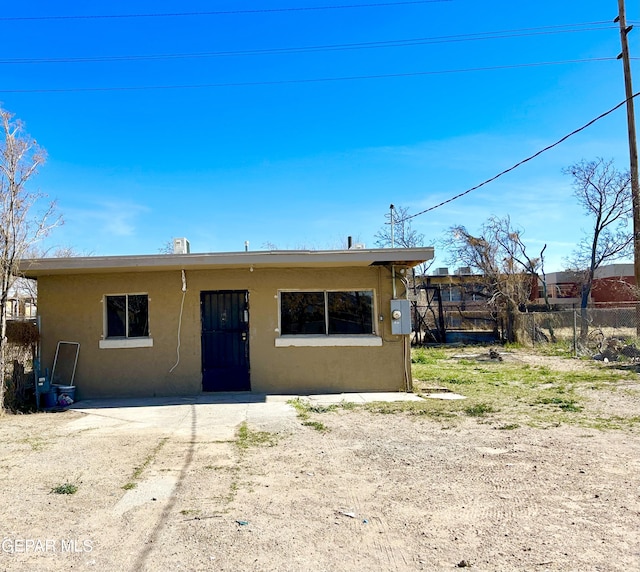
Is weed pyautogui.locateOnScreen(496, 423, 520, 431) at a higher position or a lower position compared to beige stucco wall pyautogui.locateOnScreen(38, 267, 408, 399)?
lower

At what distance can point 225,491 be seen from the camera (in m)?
4.80

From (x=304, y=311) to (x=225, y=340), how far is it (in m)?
1.76

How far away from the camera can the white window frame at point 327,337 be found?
10438 mm

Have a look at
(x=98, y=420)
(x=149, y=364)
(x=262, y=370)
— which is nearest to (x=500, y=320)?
(x=262, y=370)

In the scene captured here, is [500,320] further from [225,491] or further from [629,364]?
[225,491]

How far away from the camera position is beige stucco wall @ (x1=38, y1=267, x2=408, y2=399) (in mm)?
10477

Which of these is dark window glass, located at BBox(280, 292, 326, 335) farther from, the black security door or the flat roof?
the flat roof

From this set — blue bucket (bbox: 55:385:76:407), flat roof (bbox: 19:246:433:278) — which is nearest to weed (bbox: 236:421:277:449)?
flat roof (bbox: 19:246:433:278)

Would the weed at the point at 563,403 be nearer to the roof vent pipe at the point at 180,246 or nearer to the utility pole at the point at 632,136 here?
the roof vent pipe at the point at 180,246

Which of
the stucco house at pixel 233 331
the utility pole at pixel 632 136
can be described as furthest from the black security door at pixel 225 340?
the utility pole at pixel 632 136

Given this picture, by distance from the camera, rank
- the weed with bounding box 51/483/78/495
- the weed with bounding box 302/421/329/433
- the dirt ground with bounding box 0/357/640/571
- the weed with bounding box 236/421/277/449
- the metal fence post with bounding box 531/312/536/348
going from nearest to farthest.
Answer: the dirt ground with bounding box 0/357/640/571, the weed with bounding box 51/483/78/495, the weed with bounding box 236/421/277/449, the weed with bounding box 302/421/329/433, the metal fence post with bounding box 531/312/536/348

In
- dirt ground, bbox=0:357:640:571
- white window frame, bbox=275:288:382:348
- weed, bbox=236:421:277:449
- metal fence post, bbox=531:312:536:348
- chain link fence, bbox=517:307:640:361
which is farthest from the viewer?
metal fence post, bbox=531:312:536:348

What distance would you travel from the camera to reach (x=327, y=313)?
34.9 feet

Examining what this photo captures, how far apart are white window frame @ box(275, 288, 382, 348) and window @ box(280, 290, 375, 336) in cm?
5
